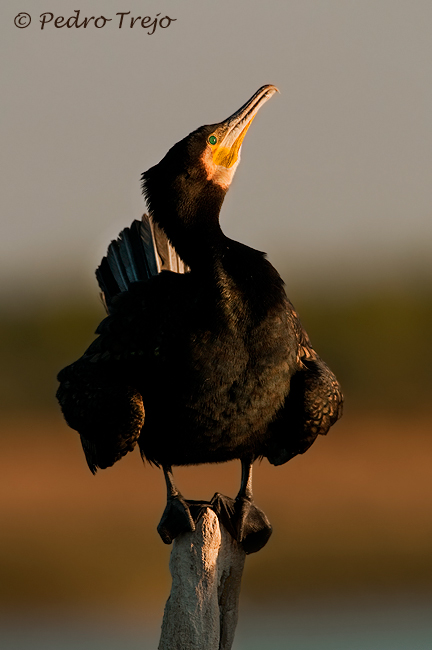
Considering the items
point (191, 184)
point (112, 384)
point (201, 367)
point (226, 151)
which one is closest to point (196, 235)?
point (191, 184)

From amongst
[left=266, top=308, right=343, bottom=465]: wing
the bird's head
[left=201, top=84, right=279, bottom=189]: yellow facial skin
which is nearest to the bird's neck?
the bird's head

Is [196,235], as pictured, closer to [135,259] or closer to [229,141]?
[229,141]

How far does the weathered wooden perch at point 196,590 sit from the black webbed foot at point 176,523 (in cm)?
4

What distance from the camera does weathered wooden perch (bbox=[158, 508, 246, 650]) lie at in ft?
22.9

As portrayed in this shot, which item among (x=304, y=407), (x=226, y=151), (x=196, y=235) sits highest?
(x=226, y=151)

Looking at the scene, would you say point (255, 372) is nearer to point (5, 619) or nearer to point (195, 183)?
point (195, 183)

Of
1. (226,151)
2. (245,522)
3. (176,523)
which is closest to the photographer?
(176,523)

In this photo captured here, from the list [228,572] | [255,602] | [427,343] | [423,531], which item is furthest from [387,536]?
[228,572]

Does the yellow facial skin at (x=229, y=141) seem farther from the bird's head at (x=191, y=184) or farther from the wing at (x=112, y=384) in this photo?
the wing at (x=112, y=384)

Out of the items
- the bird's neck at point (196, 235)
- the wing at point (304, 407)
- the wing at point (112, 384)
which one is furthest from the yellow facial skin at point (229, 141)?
the wing at point (304, 407)

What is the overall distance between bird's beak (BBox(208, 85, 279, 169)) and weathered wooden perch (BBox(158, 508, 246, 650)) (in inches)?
100

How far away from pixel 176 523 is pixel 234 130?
2.88 metres

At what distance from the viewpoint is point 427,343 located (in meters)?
24.8

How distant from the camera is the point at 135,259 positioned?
908 centimetres
